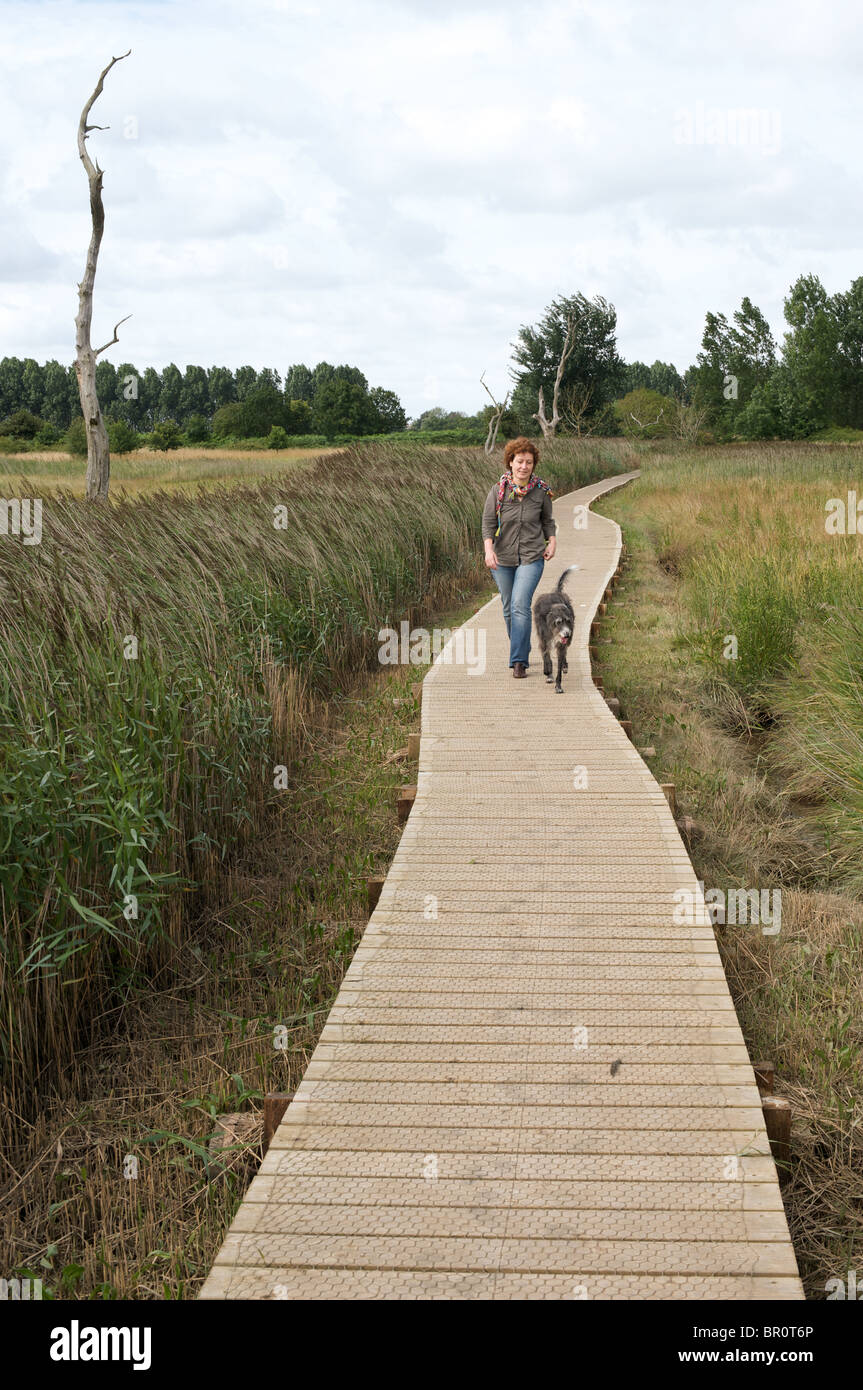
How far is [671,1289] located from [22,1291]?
1855mm

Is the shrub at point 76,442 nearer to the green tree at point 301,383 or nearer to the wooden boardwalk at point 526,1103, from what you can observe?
the wooden boardwalk at point 526,1103

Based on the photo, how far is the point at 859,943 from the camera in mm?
4973

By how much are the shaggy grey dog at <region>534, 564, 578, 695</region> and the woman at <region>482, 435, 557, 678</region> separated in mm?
134

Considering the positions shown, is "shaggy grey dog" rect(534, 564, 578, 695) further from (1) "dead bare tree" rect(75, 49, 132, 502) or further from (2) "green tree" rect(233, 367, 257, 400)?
(2) "green tree" rect(233, 367, 257, 400)

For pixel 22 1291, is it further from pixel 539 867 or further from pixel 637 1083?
pixel 539 867

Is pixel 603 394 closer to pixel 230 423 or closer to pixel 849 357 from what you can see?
pixel 849 357

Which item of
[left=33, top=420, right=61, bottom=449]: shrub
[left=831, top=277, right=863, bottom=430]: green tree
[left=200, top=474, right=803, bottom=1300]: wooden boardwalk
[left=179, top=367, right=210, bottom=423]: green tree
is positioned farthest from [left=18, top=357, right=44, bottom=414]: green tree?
[left=200, top=474, right=803, bottom=1300]: wooden boardwalk

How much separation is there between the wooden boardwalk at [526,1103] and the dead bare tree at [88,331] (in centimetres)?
1257

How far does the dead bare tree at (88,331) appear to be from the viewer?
52.5ft

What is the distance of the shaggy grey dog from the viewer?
7.85 m

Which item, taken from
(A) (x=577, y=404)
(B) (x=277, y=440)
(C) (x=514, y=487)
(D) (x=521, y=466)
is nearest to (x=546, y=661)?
(C) (x=514, y=487)

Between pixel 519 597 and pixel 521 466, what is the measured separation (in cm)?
102

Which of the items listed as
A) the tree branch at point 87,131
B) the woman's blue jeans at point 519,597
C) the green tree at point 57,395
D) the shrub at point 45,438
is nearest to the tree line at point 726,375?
the shrub at point 45,438
